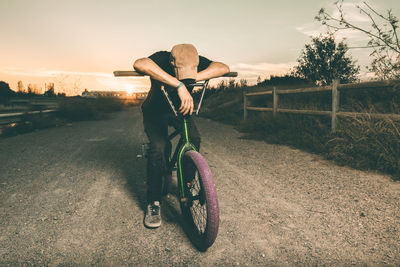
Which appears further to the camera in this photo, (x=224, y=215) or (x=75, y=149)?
(x=75, y=149)

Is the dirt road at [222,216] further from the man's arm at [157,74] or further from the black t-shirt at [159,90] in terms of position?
the man's arm at [157,74]

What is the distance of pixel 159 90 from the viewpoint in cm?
242

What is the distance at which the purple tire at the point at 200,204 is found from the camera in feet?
6.44

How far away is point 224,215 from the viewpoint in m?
2.82

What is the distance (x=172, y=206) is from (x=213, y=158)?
2365 mm

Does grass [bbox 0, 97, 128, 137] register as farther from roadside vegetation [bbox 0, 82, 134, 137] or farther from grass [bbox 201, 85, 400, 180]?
grass [bbox 201, 85, 400, 180]

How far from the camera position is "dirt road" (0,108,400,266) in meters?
2.12

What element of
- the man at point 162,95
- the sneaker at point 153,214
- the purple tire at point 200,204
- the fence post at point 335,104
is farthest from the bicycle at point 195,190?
the fence post at point 335,104

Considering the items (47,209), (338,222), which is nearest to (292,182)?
(338,222)

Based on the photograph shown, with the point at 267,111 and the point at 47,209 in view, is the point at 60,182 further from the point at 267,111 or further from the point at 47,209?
the point at 267,111

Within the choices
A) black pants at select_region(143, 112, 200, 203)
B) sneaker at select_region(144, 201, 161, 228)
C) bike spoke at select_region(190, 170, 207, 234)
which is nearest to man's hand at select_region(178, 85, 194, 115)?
black pants at select_region(143, 112, 200, 203)

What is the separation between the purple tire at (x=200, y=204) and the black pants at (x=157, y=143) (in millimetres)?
271

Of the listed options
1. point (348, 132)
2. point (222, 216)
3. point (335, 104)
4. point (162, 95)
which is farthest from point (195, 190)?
point (335, 104)

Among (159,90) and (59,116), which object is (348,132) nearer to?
(159,90)
